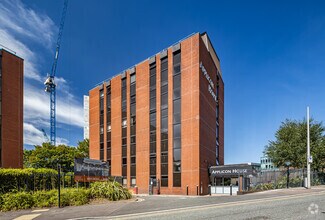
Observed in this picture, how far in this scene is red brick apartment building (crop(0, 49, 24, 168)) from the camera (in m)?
39.1

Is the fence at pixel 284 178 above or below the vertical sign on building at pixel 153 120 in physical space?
below

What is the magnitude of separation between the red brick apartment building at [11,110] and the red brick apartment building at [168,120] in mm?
13787

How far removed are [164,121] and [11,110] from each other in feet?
71.8

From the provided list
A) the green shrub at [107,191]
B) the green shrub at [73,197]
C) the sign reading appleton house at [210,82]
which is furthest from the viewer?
the sign reading appleton house at [210,82]

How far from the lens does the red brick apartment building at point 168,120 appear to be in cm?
3534

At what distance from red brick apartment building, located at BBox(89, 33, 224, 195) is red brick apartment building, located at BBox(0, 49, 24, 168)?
13787mm

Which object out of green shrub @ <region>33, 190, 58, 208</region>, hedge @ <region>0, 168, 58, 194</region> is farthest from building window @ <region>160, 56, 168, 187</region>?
green shrub @ <region>33, 190, 58, 208</region>

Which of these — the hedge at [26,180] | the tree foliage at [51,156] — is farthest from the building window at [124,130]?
the hedge at [26,180]

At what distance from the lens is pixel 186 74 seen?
36.8 metres

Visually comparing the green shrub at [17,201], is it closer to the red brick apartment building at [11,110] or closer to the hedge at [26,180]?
the hedge at [26,180]

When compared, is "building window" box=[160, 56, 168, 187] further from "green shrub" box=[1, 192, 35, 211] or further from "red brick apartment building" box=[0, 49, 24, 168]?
"green shrub" box=[1, 192, 35, 211]

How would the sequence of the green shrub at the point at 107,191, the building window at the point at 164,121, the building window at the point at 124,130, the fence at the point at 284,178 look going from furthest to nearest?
1. the building window at the point at 124,130
2. the building window at the point at 164,121
3. the fence at the point at 284,178
4. the green shrub at the point at 107,191

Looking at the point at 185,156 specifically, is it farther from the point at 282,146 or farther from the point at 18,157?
the point at 18,157

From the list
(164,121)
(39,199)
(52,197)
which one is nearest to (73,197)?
(52,197)
